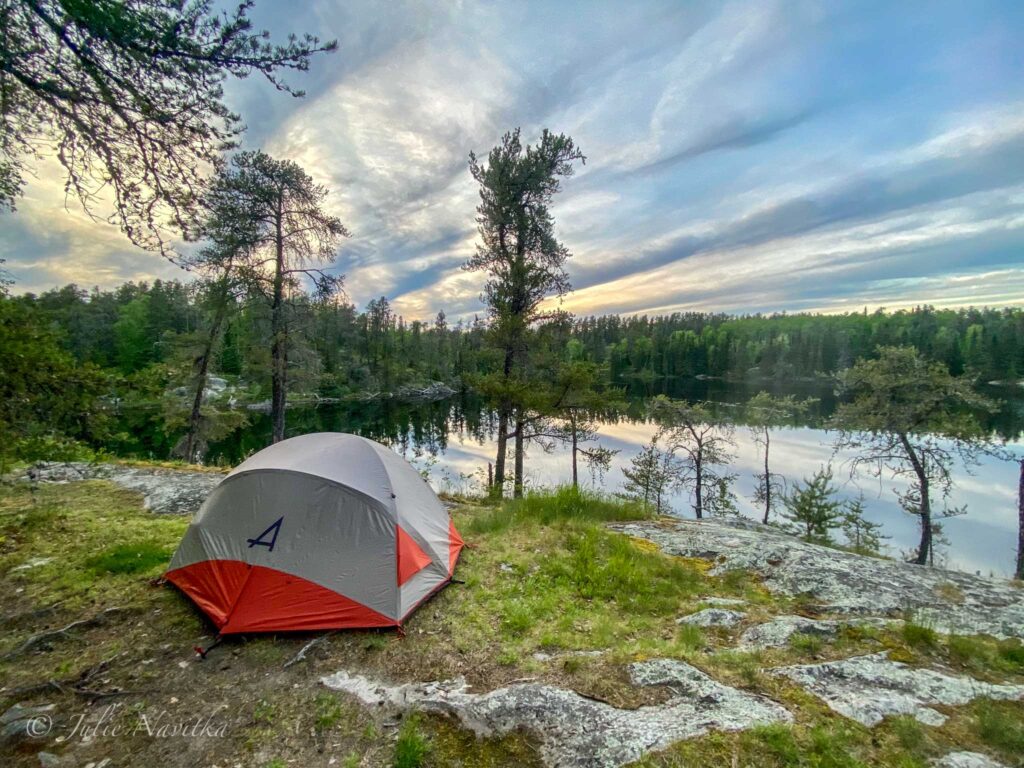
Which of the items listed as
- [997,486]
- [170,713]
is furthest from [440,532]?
[997,486]

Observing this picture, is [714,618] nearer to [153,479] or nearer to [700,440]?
[153,479]

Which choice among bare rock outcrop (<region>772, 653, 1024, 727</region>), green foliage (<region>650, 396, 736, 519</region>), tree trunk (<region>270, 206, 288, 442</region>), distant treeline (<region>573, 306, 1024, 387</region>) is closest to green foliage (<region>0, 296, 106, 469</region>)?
bare rock outcrop (<region>772, 653, 1024, 727</region>)

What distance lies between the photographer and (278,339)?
12938mm

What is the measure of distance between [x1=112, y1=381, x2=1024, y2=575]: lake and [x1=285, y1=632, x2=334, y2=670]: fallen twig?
13.0ft

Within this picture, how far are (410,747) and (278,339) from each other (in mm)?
12961

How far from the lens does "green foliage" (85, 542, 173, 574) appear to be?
506 cm

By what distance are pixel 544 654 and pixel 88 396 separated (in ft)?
15.0

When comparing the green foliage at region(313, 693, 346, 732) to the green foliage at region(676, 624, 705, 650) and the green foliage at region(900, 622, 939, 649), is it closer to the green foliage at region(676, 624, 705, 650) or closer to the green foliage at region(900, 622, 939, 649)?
the green foliage at region(676, 624, 705, 650)

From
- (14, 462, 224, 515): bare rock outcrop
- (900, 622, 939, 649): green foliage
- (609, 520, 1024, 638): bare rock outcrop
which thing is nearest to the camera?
(900, 622, 939, 649): green foliage

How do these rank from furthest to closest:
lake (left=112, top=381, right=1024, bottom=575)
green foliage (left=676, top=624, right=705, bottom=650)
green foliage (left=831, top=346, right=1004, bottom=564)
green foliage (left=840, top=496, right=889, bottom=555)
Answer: lake (left=112, top=381, right=1024, bottom=575) → green foliage (left=840, top=496, right=889, bottom=555) → green foliage (left=831, top=346, right=1004, bottom=564) → green foliage (left=676, top=624, right=705, bottom=650)

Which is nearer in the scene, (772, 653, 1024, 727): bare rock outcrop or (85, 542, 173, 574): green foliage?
(772, 653, 1024, 727): bare rock outcrop

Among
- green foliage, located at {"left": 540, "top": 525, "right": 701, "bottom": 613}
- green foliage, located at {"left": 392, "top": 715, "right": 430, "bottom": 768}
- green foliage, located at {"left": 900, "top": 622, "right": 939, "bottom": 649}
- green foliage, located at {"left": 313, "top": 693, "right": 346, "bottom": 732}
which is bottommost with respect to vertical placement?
green foliage, located at {"left": 540, "top": 525, "right": 701, "bottom": 613}

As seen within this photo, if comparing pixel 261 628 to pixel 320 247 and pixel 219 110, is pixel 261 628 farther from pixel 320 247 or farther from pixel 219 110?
pixel 320 247

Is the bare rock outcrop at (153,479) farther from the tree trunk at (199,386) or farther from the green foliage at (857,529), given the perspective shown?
the green foliage at (857,529)
